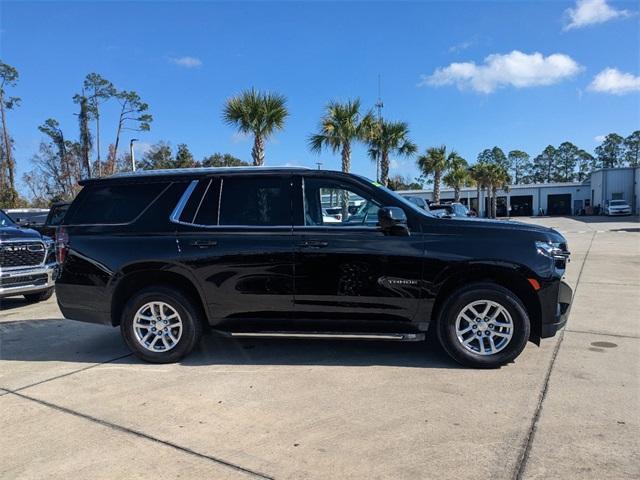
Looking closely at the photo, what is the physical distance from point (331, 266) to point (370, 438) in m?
1.80

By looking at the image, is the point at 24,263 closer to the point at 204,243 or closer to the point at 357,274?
the point at 204,243

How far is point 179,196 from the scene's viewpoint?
5.29 meters

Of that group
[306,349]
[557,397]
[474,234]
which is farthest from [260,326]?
[557,397]

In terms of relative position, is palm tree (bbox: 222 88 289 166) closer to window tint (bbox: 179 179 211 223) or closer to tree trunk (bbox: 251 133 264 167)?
tree trunk (bbox: 251 133 264 167)

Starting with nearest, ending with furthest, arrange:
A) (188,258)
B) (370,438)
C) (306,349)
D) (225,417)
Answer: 1. (370,438)
2. (225,417)
3. (188,258)
4. (306,349)

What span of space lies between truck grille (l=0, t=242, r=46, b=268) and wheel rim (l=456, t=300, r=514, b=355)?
705 centimetres

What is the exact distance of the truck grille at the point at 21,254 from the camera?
26.2 ft

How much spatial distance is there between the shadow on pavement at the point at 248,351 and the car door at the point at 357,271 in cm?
50

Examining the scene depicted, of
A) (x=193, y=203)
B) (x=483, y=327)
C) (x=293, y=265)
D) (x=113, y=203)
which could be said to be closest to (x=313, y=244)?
(x=293, y=265)

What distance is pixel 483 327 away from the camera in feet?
15.8

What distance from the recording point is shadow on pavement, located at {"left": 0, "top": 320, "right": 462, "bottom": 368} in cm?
519

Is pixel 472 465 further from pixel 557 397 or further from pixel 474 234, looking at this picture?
pixel 474 234

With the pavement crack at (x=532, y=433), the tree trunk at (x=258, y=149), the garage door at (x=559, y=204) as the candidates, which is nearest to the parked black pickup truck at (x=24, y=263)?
the pavement crack at (x=532, y=433)

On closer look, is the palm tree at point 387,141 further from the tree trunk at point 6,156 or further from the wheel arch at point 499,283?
the tree trunk at point 6,156
